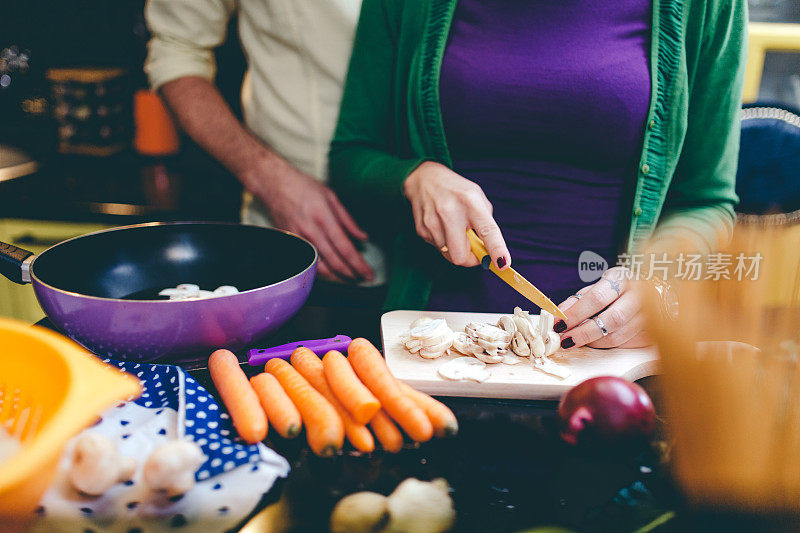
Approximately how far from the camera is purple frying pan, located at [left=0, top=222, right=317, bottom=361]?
740 millimetres

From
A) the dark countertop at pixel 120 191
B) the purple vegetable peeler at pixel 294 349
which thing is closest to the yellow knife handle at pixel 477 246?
the purple vegetable peeler at pixel 294 349

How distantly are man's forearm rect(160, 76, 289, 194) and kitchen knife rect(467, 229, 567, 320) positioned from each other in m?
0.60

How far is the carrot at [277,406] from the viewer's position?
25.3 inches

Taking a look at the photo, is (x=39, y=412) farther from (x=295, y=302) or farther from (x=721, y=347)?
(x=721, y=347)

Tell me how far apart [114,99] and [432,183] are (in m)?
1.67

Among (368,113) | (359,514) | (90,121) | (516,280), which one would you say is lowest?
(359,514)

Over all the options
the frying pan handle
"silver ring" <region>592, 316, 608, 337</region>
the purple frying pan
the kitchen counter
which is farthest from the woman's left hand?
the frying pan handle

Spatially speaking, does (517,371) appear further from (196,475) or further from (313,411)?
(196,475)

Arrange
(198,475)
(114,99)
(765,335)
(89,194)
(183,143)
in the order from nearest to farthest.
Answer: (765,335), (198,475), (89,194), (114,99), (183,143)

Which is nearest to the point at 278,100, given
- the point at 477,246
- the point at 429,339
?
the point at 477,246

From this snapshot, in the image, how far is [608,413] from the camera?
0.64 m

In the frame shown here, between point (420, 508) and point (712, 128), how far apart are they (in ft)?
3.12

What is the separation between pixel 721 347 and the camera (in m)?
0.49

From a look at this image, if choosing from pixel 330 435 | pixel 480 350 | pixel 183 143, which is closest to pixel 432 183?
pixel 480 350
